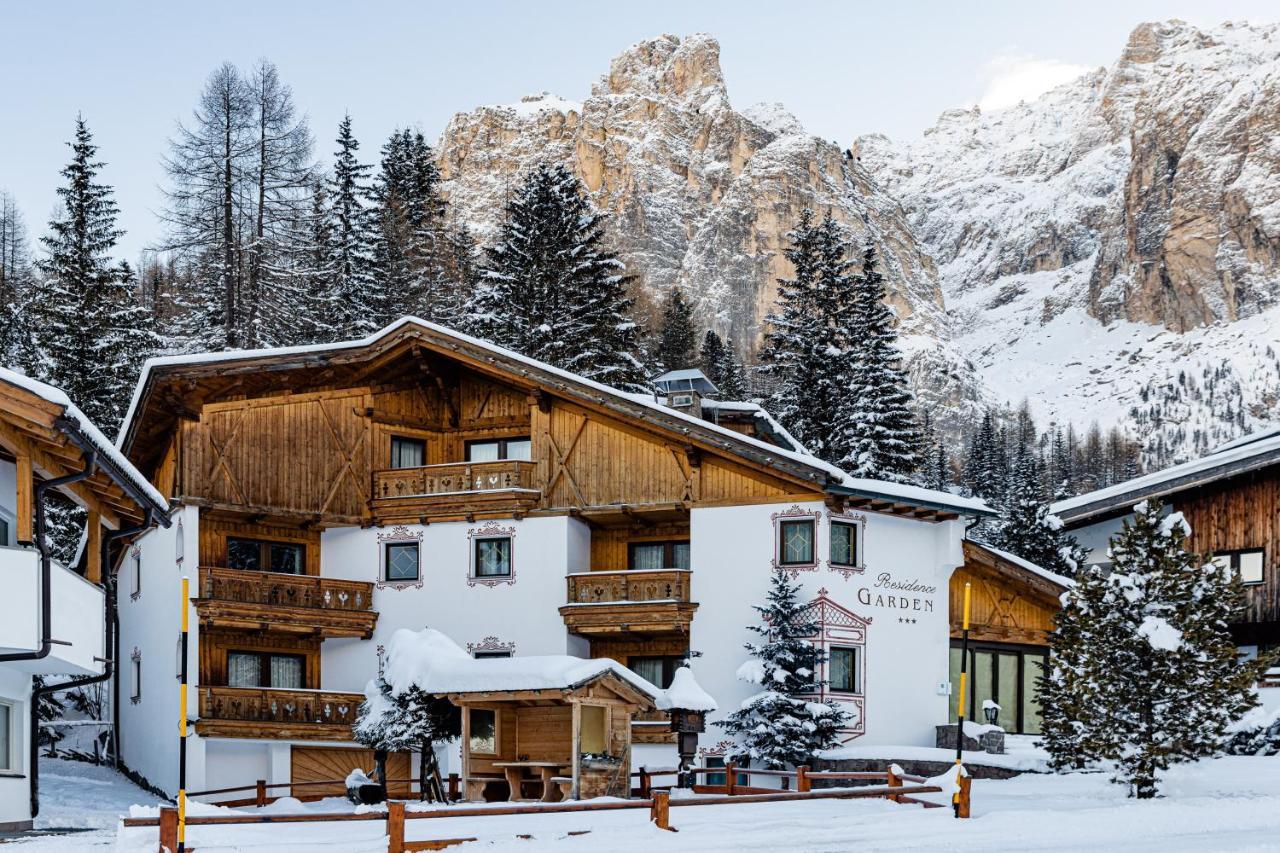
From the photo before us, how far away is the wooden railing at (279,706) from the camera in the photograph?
3641 centimetres

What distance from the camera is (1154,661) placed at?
2520 cm

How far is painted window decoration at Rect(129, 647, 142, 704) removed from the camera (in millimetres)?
40781

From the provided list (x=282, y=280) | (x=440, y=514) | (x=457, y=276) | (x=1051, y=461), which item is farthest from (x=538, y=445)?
(x=1051, y=461)

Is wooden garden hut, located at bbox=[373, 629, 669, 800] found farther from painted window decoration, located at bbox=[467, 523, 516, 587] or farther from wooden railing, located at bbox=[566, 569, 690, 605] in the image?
painted window decoration, located at bbox=[467, 523, 516, 587]

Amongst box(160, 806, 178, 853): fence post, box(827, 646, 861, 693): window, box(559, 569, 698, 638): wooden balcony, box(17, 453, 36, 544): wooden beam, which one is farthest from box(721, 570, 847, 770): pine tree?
box(160, 806, 178, 853): fence post

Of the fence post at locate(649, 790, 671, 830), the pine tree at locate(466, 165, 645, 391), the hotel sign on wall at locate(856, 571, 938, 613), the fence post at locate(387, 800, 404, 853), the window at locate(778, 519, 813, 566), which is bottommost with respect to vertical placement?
the fence post at locate(649, 790, 671, 830)

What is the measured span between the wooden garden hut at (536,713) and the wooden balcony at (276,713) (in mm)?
10361

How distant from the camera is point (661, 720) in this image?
121ft

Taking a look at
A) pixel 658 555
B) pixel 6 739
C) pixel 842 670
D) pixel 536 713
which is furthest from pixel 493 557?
pixel 6 739

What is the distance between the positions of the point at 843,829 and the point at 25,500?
11.7 metres

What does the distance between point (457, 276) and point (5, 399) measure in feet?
183

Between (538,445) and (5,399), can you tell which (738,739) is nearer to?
(538,445)

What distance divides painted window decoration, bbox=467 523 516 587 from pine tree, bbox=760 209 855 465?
794 inches

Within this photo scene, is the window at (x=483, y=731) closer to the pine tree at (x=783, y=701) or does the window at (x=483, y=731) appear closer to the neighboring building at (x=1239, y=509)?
the pine tree at (x=783, y=701)
